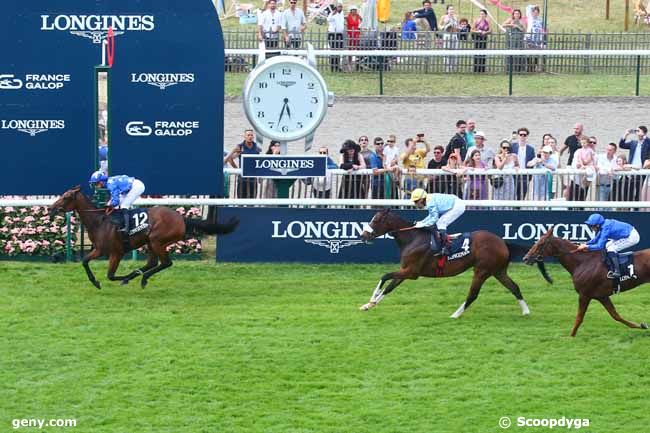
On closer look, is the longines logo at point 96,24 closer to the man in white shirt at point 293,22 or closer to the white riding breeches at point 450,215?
the white riding breeches at point 450,215

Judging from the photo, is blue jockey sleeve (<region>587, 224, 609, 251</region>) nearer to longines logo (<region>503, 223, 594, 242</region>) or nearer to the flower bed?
longines logo (<region>503, 223, 594, 242</region>)

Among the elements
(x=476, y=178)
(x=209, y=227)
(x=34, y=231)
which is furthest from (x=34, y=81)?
(x=476, y=178)

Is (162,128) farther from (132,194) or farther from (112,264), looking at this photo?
(112,264)

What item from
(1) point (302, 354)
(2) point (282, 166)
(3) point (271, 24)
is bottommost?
(1) point (302, 354)

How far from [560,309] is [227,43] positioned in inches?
515

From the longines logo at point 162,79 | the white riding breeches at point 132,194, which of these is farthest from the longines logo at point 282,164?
the white riding breeches at point 132,194

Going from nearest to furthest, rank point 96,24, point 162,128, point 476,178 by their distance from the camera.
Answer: point 96,24
point 162,128
point 476,178

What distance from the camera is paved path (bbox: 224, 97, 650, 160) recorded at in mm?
27672

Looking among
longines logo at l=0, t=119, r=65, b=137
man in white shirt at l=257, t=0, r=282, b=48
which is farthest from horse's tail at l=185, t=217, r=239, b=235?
man in white shirt at l=257, t=0, r=282, b=48

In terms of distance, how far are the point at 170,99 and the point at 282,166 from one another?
1.76 meters

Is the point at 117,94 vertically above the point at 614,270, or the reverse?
the point at 117,94

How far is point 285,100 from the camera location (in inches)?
819

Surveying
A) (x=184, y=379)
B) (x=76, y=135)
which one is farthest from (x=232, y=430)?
(x=76, y=135)

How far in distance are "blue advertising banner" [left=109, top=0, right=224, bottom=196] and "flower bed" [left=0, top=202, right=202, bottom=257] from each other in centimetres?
67
